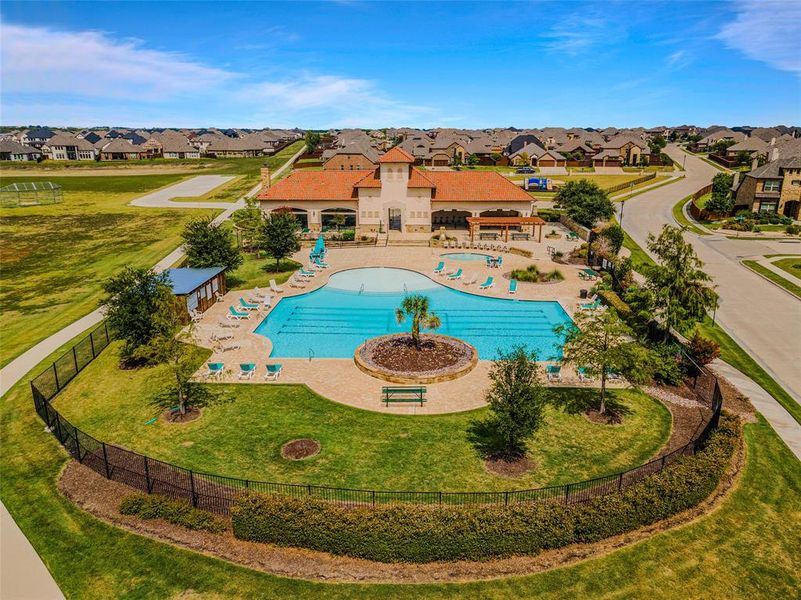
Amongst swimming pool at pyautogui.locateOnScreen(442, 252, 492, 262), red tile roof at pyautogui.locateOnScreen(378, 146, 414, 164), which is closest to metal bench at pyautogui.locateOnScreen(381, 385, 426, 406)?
swimming pool at pyautogui.locateOnScreen(442, 252, 492, 262)

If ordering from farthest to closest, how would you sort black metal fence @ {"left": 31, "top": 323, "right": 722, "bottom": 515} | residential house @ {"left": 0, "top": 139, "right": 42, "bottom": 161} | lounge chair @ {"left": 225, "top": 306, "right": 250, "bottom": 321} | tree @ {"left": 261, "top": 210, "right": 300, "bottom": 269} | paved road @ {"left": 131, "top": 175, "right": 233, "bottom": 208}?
1. residential house @ {"left": 0, "top": 139, "right": 42, "bottom": 161}
2. paved road @ {"left": 131, "top": 175, "right": 233, "bottom": 208}
3. tree @ {"left": 261, "top": 210, "right": 300, "bottom": 269}
4. lounge chair @ {"left": 225, "top": 306, "right": 250, "bottom": 321}
5. black metal fence @ {"left": 31, "top": 323, "right": 722, "bottom": 515}

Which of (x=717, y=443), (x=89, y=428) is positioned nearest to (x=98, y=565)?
(x=89, y=428)

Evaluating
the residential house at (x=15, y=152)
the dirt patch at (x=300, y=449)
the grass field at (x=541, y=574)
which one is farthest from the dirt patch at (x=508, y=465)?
the residential house at (x=15, y=152)

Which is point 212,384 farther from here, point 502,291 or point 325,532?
point 502,291

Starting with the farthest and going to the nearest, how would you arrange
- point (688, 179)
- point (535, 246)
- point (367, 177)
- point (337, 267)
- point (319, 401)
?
point (688, 179)
point (367, 177)
point (535, 246)
point (337, 267)
point (319, 401)

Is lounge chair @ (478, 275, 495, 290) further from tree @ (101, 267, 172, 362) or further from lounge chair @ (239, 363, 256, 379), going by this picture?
tree @ (101, 267, 172, 362)

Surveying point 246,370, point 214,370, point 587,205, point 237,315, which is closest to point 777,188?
point 587,205
